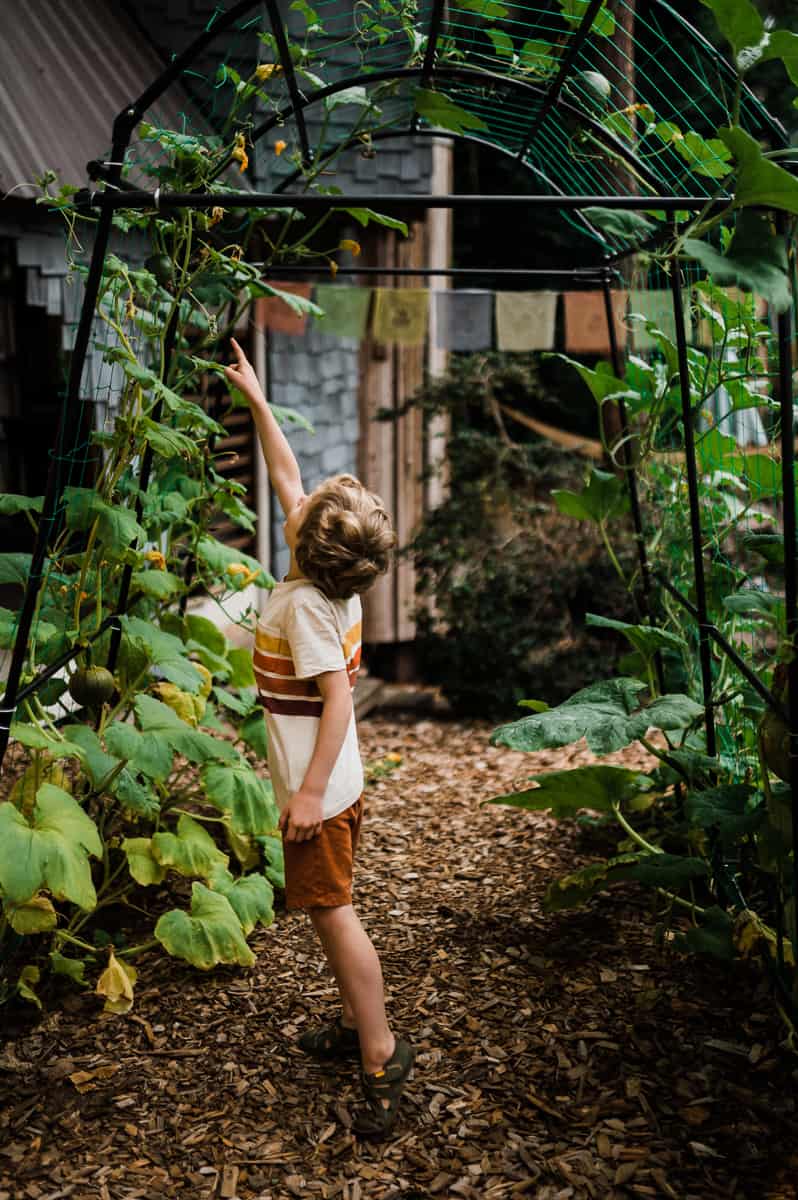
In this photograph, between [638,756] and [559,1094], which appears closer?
[559,1094]

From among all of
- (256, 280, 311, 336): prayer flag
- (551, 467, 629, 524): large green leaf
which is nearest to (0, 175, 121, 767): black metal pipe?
(551, 467, 629, 524): large green leaf

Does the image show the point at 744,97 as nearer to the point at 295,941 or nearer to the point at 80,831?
the point at 80,831

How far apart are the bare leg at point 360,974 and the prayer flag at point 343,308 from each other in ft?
11.6

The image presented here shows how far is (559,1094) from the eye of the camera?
92.4 inches

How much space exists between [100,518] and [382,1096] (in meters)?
1.33

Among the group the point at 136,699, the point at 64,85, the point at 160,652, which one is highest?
the point at 64,85

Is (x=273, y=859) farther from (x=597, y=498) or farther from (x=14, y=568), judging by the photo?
(x=597, y=498)

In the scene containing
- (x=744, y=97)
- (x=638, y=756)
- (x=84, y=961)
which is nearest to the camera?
(x=744, y=97)

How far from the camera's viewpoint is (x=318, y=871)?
2.24m

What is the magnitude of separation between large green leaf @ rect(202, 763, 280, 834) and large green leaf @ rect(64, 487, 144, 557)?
0.69 metres

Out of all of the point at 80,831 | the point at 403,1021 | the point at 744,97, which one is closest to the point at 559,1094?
the point at 403,1021

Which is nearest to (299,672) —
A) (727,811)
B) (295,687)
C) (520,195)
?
(295,687)

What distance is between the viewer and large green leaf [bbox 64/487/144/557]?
2.44 meters

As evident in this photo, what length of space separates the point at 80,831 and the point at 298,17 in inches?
176
